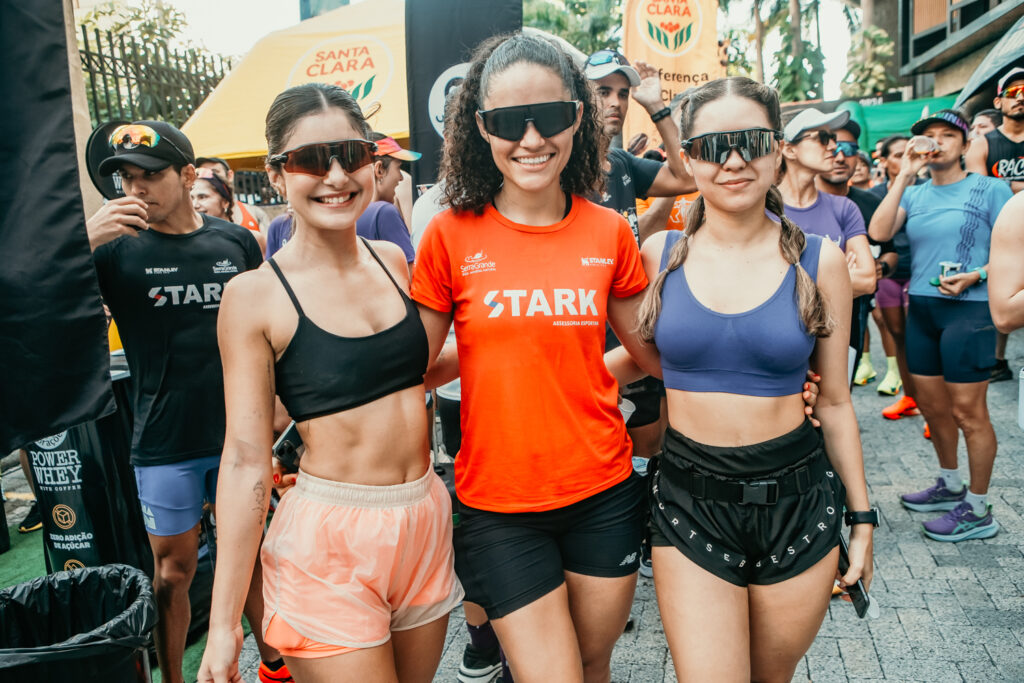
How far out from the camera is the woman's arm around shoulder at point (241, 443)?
1911 mm

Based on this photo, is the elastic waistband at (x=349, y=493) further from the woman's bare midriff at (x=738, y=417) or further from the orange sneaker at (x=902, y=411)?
the orange sneaker at (x=902, y=411)

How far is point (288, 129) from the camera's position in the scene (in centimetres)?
208

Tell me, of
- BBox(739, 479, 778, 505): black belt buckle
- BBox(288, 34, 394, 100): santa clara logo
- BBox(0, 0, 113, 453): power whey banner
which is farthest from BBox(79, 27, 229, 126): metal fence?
BBox(739, 479, 778, 505): black belt buckle

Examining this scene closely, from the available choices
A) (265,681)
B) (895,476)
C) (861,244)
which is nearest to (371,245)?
(265,681)

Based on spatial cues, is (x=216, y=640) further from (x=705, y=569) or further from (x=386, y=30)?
(x=386, y=30)

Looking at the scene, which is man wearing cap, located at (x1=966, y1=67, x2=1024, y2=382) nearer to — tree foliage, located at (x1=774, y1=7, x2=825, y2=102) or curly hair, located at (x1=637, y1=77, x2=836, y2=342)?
curly hair, located at (x1=637, y1=77, x2=836, y2=342)

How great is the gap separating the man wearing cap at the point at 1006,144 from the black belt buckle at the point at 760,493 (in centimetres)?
418

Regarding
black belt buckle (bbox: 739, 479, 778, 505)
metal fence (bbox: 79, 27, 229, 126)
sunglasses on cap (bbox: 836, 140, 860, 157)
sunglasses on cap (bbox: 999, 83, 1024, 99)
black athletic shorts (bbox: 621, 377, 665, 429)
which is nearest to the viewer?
black belt buckle (bbox: 739, 479, 778, 505)

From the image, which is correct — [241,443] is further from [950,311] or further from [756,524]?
[950,311]

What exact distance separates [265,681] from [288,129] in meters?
2.44

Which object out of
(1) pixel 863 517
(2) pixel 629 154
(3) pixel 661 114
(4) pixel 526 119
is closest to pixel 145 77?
(2) pixel 629 154

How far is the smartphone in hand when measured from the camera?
223 cm

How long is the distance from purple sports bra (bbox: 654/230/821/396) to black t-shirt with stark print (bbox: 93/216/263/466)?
203cm

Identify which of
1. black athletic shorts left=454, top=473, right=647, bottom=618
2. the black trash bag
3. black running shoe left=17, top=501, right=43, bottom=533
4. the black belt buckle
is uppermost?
the black belt buckle
